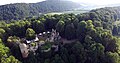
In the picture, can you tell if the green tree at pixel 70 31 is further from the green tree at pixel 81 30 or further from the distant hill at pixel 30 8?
the distant hill at pixel 30 8

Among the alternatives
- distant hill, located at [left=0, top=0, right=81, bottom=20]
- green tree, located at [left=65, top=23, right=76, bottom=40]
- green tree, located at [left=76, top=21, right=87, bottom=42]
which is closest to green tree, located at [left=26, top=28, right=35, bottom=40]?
green tree, located at [left=65, top=23, right=76, bottom=40]

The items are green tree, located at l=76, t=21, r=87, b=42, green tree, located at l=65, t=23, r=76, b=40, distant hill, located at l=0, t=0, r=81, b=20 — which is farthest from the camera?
distant hill, located at l=0, t=0, r=81, b=20

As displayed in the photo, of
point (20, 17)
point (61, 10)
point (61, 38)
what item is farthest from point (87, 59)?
point (61, 10)

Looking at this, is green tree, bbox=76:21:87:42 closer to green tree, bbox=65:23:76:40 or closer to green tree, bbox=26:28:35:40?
green tree, bbox=65:23:76:40

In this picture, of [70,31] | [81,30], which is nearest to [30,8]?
[70,31]

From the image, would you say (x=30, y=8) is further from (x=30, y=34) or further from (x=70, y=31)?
(x=30, y=34)

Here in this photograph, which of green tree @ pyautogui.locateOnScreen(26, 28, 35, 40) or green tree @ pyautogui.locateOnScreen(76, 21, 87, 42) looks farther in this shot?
green tree @ pyautogui.locateOnScreen(76, 21, 87, 42)

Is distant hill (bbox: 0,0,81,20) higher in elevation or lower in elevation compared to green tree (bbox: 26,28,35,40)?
lower

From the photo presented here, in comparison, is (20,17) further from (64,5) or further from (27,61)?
(27,61)

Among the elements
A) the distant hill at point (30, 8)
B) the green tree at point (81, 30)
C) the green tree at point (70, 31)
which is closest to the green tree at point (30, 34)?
the green tree at point (70, 31)
